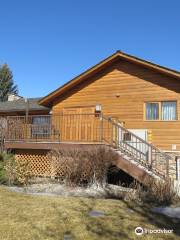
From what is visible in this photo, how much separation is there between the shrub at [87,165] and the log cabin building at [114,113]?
1.39 metres

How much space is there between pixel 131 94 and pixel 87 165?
21.2 feet

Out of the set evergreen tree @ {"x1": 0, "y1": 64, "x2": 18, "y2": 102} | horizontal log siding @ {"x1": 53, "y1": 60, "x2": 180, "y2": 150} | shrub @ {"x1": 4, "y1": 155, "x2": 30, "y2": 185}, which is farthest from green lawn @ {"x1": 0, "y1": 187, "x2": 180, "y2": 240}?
evergreen tree @ {"x1": 0, "y1": 64, "x2": 18, "y2": 102}

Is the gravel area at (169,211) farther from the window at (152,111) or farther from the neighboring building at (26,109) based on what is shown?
the neighboring building at (26,109)

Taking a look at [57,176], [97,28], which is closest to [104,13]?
[97,28]

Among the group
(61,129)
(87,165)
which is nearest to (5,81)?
(61,129)

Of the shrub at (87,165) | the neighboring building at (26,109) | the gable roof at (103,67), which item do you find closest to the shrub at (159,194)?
the shrub at (87,165)

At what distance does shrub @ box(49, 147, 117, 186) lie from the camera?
12.0 meters

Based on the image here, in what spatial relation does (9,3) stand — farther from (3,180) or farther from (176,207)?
(176,207)

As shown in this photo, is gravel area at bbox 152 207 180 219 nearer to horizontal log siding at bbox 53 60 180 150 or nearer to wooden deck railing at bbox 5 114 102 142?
horizontal log siding at bbox 53 60 180 150

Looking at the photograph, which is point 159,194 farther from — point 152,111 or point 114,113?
point 114,113

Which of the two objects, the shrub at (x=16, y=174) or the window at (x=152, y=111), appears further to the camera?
the window at (x=152, y=111)

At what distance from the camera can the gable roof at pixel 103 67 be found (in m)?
15.9

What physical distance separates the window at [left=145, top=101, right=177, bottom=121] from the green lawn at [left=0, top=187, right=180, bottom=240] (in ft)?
25.4

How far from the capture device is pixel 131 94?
1725 centimetres
